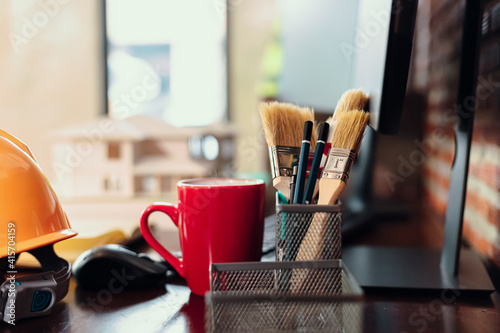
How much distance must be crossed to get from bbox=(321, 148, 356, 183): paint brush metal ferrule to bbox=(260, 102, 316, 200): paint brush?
1.4 inches

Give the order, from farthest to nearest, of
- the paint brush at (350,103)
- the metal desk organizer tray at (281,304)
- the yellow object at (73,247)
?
the yellow object at (73,247) → the paint brush at (350,103) → the metal desk organizer tray at (281,304)

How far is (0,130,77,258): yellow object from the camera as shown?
0.36 meters

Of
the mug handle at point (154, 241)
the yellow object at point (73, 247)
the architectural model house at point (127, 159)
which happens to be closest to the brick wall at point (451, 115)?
the mug handle at point (154, 241)

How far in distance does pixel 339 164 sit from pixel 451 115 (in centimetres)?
70

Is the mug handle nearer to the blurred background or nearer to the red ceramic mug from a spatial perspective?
the red ceramic mug


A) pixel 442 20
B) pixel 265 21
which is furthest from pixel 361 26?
pixel 265 21

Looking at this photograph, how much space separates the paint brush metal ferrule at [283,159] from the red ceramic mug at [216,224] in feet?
0.10

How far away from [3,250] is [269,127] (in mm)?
254

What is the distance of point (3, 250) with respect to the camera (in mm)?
349

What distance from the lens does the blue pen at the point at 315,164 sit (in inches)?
14.7

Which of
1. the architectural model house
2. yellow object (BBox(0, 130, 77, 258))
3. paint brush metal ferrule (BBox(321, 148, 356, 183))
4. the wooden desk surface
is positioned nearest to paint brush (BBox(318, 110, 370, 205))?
paint brush metal ferrule (BBox(321, 148, 356, 183))

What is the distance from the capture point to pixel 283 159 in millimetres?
405

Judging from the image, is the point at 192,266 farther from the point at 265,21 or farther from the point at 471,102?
the point at 265,21

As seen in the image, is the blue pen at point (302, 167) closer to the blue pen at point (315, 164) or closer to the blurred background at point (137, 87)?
the blue pen at point (315, 164)
